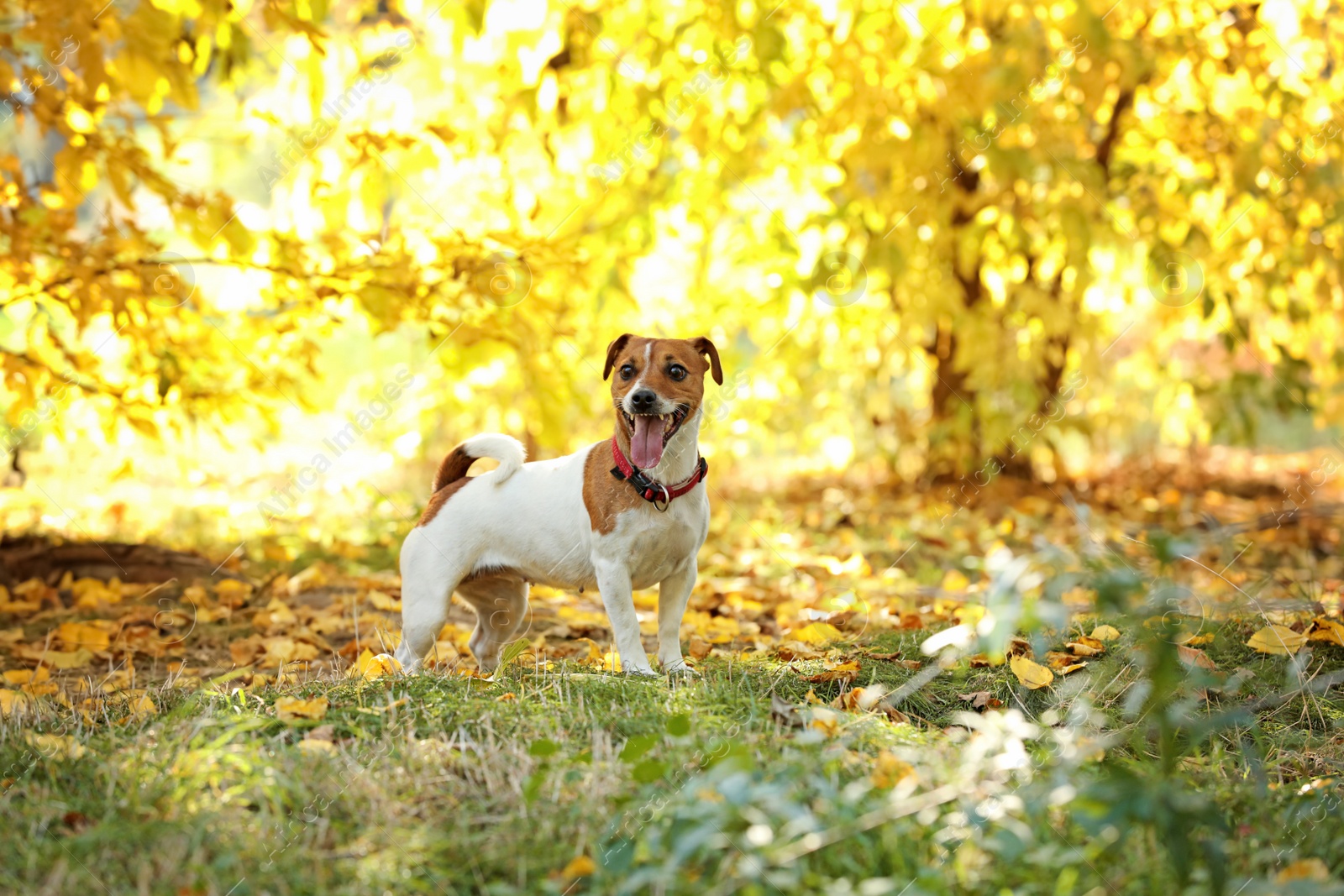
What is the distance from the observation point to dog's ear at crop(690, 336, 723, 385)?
338cm

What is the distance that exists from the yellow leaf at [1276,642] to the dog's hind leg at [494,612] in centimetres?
241

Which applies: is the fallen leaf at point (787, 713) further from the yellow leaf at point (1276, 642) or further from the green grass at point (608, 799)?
the yellow leaf at point (1276, 642)

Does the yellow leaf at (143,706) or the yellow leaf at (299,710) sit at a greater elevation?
the yellow leaf at (299,710)

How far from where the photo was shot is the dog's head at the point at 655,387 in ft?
10.2

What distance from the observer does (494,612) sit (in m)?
3.80

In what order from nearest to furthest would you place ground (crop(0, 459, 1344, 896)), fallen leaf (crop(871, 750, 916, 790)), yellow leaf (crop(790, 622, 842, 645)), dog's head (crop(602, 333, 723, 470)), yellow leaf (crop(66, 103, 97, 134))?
ground (crop(0, 459, 1344, 896)) < fallen leaf (crop(871, 750, 916, 790)) < dog's head (crop(602, 333, 723, 470)) < yellow leaf (crop(790, 622, 842, 645)) < yellow leaf (crop(66, 103, 97, 134))

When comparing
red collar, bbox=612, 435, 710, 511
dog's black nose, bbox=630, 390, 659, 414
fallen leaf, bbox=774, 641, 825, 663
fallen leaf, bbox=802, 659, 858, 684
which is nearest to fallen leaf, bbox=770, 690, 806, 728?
fallen leaf, bbox=802, 659, 858, 684

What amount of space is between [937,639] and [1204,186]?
211 inches

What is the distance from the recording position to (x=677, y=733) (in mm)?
2262

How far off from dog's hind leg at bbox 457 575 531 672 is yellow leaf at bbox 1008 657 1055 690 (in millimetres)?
1711

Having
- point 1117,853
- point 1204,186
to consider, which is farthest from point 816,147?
point 1117,853

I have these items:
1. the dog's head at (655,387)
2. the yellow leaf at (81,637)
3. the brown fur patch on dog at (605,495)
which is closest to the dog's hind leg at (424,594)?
the brown fur patch on dog at (605,495)

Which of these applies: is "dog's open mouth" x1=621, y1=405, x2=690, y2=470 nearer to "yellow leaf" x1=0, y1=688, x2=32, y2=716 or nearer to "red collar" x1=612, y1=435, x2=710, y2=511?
"red collar" x1=612, y1=435, x2=710, y2=511

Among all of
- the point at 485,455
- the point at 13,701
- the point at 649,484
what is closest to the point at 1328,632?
the point at 649,484
